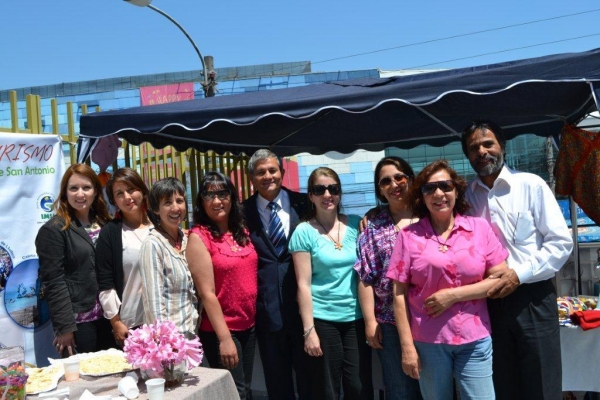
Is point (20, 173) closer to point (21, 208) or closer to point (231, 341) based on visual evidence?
point (21, 208)

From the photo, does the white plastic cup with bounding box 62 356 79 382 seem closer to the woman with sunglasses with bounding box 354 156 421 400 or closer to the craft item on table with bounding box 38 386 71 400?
the craft item on table with bounding box 38 386 71 400

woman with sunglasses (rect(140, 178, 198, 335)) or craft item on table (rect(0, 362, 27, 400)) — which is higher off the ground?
woman with sunglasses (rect(140, 178, 198, 335))

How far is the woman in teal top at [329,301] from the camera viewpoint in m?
3.05

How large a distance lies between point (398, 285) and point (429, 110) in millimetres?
1296

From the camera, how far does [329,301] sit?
10.0ft

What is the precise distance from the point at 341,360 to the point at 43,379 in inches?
58.9

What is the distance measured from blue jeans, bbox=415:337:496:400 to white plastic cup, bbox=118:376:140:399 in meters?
1.30

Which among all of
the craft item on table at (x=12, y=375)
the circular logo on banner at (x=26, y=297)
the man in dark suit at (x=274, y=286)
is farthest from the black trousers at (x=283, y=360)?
the circular logo on banner at (x=26, y=297)

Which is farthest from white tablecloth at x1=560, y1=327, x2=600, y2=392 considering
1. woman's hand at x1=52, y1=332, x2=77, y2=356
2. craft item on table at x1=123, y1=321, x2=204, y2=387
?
woman's hand at x1=52, y1=332, x2=77, y2=356

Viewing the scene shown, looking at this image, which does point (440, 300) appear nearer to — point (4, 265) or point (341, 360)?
point (341, 360)

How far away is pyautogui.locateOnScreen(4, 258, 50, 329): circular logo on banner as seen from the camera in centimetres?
384

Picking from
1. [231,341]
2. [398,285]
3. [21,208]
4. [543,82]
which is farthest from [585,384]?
[21,208]

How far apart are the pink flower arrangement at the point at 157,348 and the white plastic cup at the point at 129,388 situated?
0.23 feet

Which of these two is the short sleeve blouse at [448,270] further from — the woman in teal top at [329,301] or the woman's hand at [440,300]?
the woman in teal top at [329,301]
